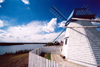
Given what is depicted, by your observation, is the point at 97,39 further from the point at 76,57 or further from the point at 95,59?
the point at 76,57

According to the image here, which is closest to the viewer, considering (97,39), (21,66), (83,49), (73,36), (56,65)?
(56,65)

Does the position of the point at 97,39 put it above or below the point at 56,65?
above

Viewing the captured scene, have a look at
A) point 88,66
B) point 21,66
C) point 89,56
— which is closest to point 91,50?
point 89,56

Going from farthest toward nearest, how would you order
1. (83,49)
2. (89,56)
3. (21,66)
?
(83,49) → (89,56) → (21,66)

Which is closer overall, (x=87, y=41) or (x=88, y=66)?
(x=88, y=66)

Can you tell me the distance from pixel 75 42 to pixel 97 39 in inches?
108

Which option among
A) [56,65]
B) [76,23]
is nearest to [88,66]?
[56,65]

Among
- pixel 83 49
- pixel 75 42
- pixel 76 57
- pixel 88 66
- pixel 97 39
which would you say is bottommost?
pixel 88 66

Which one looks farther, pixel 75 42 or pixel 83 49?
pixel 75 42

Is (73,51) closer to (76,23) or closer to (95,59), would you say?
(95,59)

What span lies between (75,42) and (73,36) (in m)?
0.99

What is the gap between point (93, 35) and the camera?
22.0 ft

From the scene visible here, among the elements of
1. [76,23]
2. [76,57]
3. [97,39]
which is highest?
[76,23]

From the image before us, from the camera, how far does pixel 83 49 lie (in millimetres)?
5988
